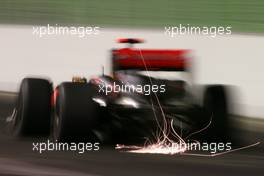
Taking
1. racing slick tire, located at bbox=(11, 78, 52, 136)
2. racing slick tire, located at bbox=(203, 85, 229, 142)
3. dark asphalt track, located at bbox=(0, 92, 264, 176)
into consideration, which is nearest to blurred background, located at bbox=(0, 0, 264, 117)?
racing slick tire, located at bbox=(203, 85, 229, 142)

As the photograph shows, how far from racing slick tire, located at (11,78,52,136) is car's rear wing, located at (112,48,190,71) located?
0.90 meters

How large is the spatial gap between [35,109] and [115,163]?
5.66 feet

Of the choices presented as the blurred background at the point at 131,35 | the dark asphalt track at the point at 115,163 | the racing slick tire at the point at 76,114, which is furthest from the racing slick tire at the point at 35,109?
the blurred background at the point at 131,35

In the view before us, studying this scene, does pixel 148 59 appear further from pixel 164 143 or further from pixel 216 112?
pixel 164 143

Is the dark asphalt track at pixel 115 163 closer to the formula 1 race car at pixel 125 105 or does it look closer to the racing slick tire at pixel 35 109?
the racing slick tire at pixel 35 109

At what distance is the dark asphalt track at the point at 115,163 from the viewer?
849 cm

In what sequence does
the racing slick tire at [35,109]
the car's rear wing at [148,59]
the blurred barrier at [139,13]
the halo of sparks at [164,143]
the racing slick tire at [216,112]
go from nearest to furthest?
the halo of sparks at [164,143]
the racing slick tire at [35,109]
the racing slick tire at [216,112]
the car's rear wing at [148,59]
the blurred barrier at [139,13]

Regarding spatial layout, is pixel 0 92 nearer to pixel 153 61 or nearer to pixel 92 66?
pixel 92 66

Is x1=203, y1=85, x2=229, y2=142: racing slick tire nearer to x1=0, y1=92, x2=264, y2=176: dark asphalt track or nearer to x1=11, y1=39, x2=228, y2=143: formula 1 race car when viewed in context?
x1=11, y1=39, x2=228, y2=143: formula 1 race car

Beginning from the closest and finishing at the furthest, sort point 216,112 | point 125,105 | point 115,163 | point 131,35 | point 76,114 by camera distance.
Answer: point 115,163 → point 76,114 → point 125,105 → point 216,112 → point 131,35

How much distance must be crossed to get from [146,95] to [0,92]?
22.8 ft

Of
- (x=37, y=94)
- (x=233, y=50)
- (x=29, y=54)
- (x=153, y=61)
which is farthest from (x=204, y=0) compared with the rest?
(x=37, y=94)

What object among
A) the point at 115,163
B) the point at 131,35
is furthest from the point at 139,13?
the point at 115,163

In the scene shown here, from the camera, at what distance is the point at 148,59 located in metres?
11.1
